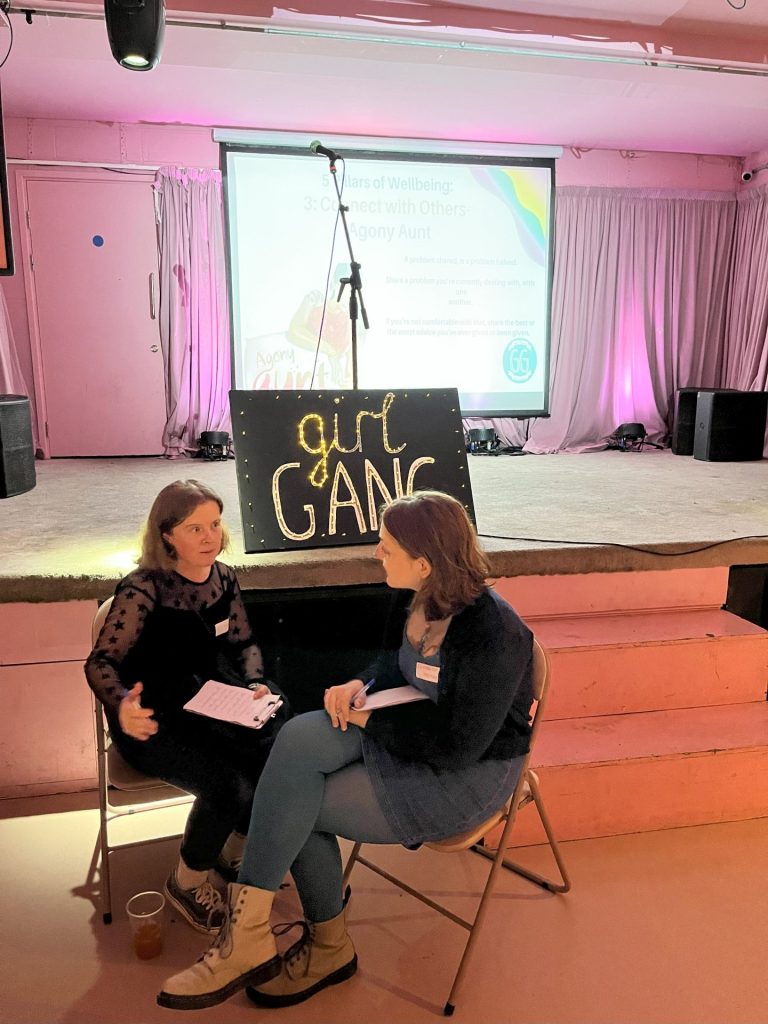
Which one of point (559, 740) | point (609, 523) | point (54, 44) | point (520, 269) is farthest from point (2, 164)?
point (520, 269)

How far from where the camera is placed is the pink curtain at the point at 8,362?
485cm

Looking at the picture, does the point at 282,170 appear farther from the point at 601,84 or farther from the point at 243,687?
the point at 243,687

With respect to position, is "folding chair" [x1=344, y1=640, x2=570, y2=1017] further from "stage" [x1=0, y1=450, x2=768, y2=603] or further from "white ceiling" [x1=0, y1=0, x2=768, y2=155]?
"white ceiling" [x1=0, y1=0, x2=768, y2=155]

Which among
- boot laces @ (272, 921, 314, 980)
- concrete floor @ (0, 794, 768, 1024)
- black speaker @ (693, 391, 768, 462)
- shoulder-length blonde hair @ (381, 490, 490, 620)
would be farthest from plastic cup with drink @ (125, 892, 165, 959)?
black speaker @ (693, 391, 768, 462)

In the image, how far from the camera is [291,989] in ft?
4.59

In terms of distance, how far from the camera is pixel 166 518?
5.27 feet

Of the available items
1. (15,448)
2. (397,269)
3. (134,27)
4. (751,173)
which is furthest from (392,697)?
(751,173)

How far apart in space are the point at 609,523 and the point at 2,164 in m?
2.99

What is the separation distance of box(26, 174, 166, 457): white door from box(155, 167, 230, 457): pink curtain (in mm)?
92

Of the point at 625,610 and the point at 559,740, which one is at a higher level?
the point at 625,610

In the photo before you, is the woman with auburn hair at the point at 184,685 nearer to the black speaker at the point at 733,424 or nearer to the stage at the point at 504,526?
the stage at the point at 504,526

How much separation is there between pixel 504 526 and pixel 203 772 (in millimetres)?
1604

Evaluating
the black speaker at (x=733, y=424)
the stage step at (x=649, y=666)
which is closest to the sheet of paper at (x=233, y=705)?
the stage step at (x=649, y=666)

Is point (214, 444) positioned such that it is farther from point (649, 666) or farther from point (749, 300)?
point (749, 300)
